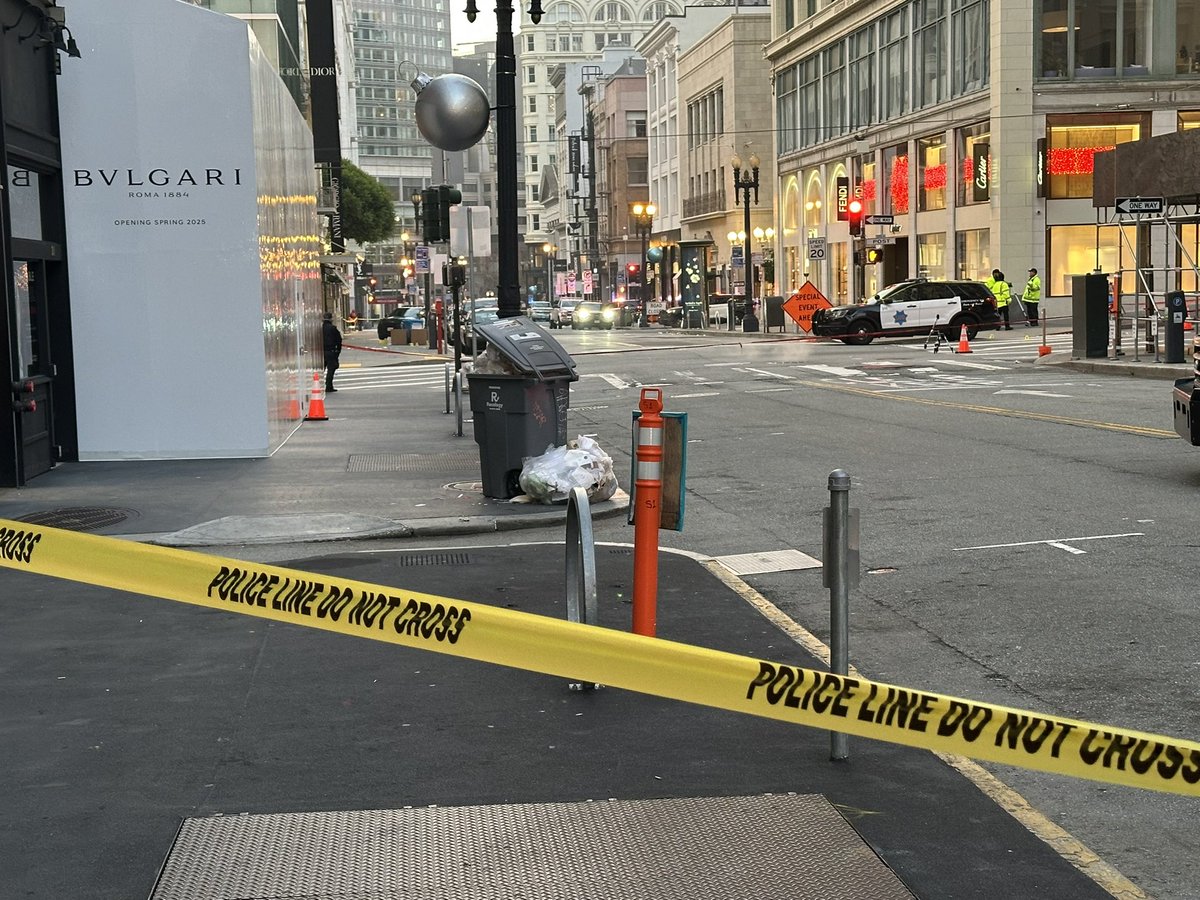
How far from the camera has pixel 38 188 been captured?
15.5 metres

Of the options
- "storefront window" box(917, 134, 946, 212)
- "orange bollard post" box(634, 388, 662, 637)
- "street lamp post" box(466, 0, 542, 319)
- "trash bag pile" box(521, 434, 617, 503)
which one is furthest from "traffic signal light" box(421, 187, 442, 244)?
"storefront window" box(917, 134, 946, 212)

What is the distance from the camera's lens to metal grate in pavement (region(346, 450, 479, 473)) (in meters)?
15.7

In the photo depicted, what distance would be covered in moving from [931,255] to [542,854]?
5433cm

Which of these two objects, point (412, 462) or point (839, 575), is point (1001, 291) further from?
point (839, 575)

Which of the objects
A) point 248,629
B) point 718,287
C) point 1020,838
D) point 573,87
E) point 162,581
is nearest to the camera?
point 162,581

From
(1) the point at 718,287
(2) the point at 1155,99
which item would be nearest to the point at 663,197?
(1) the point at 718,287

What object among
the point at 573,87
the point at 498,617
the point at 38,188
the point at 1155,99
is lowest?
the point at 498,617

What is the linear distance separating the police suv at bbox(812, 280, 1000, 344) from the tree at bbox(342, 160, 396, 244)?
45.0 metres

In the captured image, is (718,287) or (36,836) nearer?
(36,836)

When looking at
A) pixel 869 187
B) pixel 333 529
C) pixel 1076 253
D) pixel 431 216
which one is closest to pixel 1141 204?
pixel 431 216

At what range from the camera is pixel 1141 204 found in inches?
1086

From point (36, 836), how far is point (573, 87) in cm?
15265

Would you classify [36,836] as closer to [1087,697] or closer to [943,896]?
[943,896]

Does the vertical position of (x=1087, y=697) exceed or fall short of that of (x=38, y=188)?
it falls short
